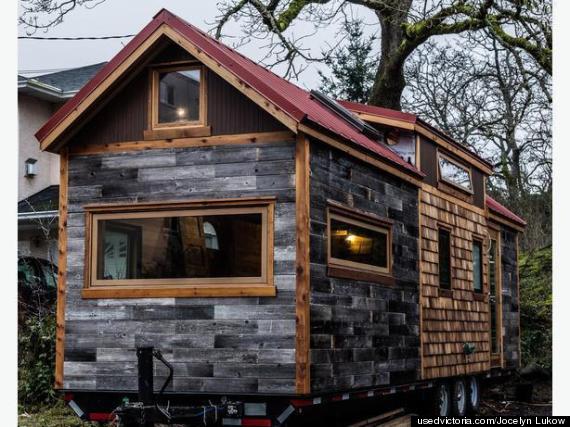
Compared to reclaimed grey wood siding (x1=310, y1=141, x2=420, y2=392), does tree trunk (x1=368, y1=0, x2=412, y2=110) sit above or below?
above

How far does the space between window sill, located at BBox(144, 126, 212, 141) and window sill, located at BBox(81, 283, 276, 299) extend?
149 cm

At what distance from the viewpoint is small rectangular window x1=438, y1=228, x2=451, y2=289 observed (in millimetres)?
12852

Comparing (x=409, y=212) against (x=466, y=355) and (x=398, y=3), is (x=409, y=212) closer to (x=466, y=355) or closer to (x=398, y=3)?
(x=466, y=355)

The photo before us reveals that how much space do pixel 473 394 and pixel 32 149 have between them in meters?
9.40

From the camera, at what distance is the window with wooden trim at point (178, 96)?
31.0ft

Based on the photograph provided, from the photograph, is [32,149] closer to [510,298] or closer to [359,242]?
[510,298]

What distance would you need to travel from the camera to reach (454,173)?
1369cm

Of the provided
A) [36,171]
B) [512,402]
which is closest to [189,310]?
[512,402]

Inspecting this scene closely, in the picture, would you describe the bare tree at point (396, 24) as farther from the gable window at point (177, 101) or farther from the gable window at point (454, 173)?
the gable window at point (177, 101)

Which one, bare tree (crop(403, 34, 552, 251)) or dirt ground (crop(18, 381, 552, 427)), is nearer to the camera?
dirt ground (crop(18, 381, 552, 427))

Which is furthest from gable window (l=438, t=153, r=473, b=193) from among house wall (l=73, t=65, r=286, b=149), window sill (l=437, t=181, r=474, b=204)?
house wall (l=73, t=65, r=286, b=149)

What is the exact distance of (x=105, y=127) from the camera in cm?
977

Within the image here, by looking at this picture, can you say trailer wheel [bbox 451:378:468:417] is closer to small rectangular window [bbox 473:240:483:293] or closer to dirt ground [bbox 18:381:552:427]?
dirt ground [bbox 18:381:552:427]

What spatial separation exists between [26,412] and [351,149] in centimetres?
596
